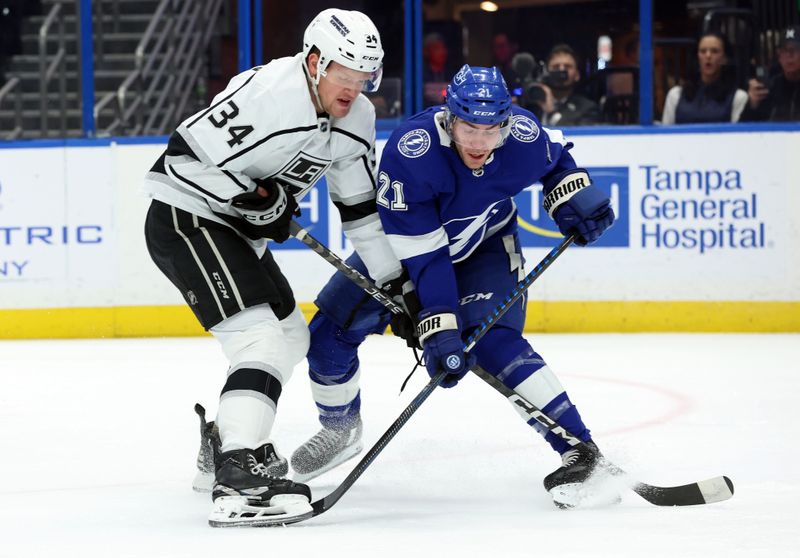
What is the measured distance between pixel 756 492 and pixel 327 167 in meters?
1.21

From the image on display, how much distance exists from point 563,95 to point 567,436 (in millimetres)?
3482

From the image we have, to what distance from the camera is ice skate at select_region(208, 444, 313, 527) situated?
2.58 meters

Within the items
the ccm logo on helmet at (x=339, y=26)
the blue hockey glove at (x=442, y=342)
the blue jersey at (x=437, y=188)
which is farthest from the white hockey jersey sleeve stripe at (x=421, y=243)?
the ccm logo on helmet at (x=339, y=26)

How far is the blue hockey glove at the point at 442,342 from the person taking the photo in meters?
2.71

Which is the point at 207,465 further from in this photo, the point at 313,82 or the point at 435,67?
the point at 435,67

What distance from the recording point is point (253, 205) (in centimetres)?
276

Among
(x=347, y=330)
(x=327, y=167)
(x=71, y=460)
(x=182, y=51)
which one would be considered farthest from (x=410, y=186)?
(x=182, y=51)

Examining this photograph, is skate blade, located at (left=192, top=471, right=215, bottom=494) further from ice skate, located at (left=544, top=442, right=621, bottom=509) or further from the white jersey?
ice skate, located at (left=544, top=442, right=621, bottom=509)

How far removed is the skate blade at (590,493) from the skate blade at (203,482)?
794mm

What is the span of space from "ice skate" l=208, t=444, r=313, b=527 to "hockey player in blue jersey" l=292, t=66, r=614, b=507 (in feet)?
1.37

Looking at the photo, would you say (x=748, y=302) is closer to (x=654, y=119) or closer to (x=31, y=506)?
(x=654, y=119)

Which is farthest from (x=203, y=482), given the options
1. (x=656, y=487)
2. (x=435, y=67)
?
(x=435, y=67)

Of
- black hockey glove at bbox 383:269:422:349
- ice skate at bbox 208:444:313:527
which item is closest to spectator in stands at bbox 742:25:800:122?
black hockey glove at bbox 383:269:422:349

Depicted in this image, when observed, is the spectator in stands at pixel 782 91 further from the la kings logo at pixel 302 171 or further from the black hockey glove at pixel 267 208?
the black hockey glove at pixel 267 208
